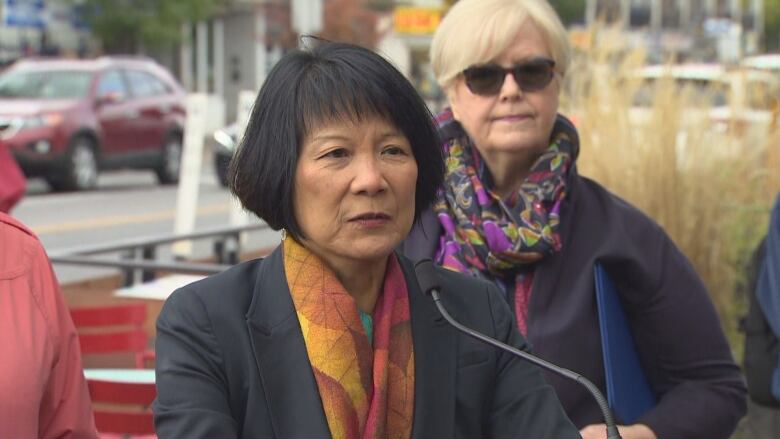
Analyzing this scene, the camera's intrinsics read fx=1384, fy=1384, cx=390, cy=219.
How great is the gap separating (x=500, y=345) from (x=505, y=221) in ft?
3.78

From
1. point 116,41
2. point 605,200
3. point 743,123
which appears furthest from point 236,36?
point 605,200

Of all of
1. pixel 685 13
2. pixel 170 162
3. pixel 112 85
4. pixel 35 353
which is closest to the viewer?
pixel 35 353

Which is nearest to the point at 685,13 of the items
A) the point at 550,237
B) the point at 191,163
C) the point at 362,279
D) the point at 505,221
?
the point at 191,163

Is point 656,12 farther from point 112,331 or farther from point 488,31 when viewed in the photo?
point 488,31

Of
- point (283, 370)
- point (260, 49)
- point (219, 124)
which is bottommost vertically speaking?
point (219, 124)

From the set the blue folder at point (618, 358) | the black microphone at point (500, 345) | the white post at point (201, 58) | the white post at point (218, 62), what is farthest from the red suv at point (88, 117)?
the white post at point (218, 62)

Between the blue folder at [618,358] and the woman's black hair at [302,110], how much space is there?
0.96 meters

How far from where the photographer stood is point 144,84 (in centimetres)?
2173

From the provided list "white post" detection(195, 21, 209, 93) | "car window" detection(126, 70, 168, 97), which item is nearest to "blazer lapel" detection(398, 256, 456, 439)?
"car window" detection(126, 70, 168, 97)

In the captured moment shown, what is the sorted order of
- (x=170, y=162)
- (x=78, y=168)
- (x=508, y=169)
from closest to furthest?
(x=508, y=169), (x=78, y=168), (x=170, y=162)

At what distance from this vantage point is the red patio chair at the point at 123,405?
3725 millimetres

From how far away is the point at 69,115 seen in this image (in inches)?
773

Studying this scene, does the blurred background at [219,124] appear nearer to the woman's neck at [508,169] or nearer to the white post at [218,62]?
the white post at [218,62]

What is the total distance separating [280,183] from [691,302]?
134 centimetres
